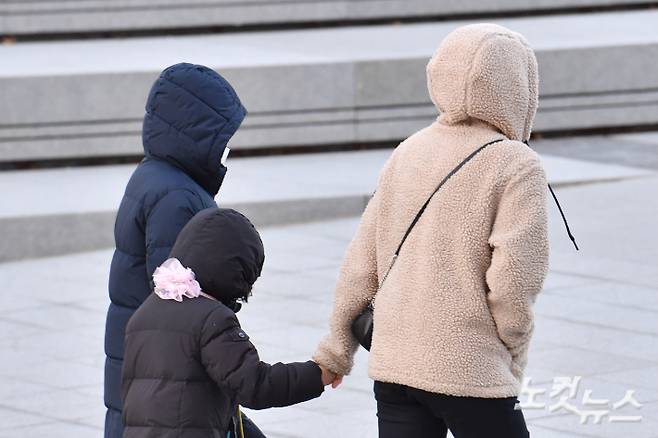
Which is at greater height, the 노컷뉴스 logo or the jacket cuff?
the jacket cuff

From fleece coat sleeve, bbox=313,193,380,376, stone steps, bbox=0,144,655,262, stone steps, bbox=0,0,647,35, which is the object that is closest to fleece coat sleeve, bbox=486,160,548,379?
fleece coat sleeve, bbox=313,193,380,376

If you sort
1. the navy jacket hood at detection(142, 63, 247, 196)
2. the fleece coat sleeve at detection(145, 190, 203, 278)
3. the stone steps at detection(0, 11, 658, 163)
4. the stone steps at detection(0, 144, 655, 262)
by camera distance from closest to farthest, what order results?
the fleece coat sleeve at detection(145, 190, 203, 278)
the navy jacket hood at detection(142, 63, 247, 196)
the stone steps at detection(0, 144, 655, 262)
the stone steps at detection(0, 11, 658, 163)

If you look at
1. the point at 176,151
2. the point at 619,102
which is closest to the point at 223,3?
the point at 619,102

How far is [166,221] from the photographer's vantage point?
3.94m

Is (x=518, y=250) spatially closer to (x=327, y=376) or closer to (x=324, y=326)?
(x=327, y=376)

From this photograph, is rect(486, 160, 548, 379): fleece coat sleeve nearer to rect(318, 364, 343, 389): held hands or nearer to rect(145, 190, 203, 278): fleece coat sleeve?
rect(318, 364, 343, 389): held hands

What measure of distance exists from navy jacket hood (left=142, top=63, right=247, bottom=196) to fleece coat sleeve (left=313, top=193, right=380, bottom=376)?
56 centimetres

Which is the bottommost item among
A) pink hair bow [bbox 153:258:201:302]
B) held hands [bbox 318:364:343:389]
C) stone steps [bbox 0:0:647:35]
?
Result: stone steps [bbox 0:0:647:35]

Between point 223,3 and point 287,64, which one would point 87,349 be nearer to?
point 287,64

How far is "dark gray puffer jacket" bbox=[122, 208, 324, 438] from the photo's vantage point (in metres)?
3.43

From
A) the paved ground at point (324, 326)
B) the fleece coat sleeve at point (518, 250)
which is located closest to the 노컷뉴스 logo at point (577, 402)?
the paved ground at point (324, 326)

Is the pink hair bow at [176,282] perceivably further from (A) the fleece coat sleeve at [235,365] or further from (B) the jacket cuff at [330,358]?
(B) the jacket cuff at [330,358]

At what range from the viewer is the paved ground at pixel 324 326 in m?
5.96

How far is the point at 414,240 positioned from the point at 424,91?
27.0 feet
